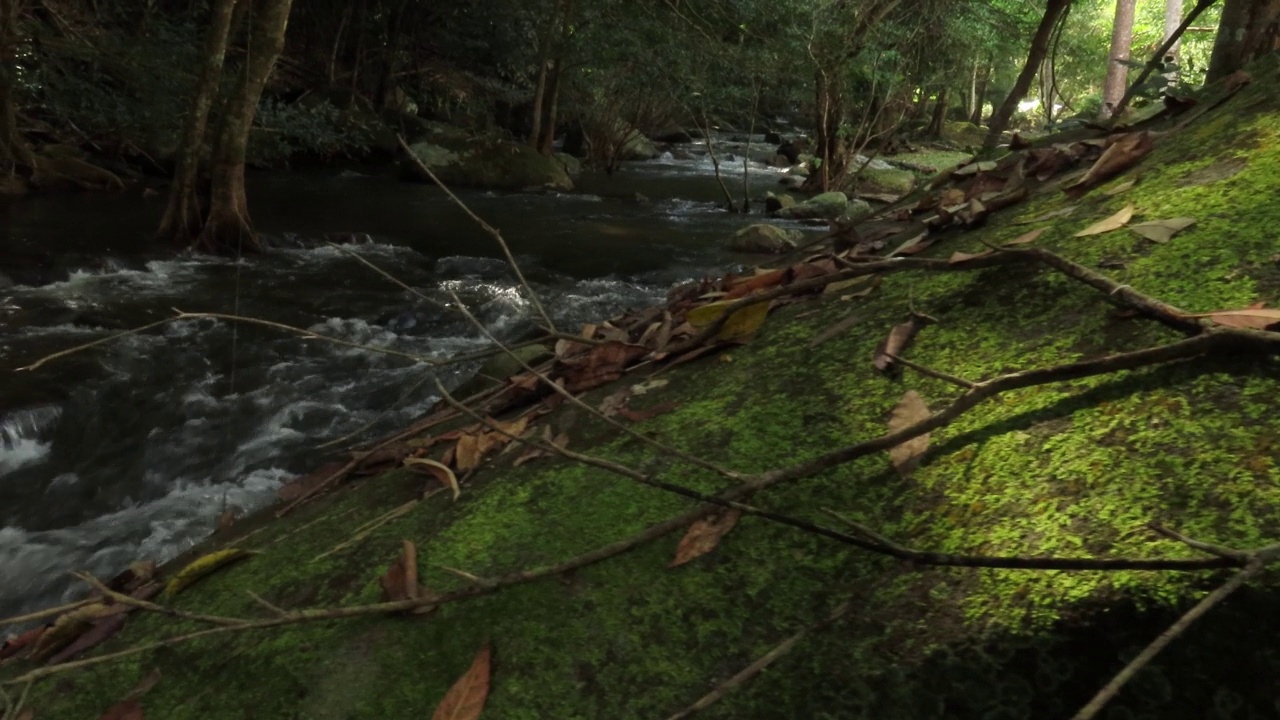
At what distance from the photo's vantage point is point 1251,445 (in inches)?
43.9

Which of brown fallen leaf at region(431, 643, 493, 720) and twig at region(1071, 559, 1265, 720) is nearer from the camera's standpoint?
twig at region(1071, 559, 1265, 720)

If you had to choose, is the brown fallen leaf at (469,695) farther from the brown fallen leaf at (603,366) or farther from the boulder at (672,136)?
the boulder at (672,136)

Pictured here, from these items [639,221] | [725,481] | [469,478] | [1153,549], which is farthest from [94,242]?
[1153,549]

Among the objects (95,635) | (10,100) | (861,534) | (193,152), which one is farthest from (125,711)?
(10,100)

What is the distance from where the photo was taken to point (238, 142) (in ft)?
29.6

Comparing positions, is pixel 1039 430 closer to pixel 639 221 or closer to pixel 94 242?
pixel 94 242

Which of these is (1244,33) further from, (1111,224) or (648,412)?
(648,412)

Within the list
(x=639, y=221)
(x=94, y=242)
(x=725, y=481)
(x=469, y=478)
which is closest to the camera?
(x=725, y=481)

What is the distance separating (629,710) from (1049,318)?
1.05m

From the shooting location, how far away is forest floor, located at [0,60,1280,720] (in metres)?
1.04

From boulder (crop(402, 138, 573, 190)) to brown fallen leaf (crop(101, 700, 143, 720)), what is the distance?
47.1 feet

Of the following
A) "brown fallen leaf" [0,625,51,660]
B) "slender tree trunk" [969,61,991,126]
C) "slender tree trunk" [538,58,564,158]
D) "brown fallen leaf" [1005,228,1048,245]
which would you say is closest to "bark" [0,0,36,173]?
"slender tree trunk" [538,58,564,158]

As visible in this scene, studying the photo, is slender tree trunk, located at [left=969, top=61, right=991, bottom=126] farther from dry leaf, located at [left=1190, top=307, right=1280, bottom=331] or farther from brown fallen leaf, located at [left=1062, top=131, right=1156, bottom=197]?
dry leaf, located at [left=1190, top=307, right=1280, bottom=331]

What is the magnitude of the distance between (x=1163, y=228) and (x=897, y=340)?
0.58 m
